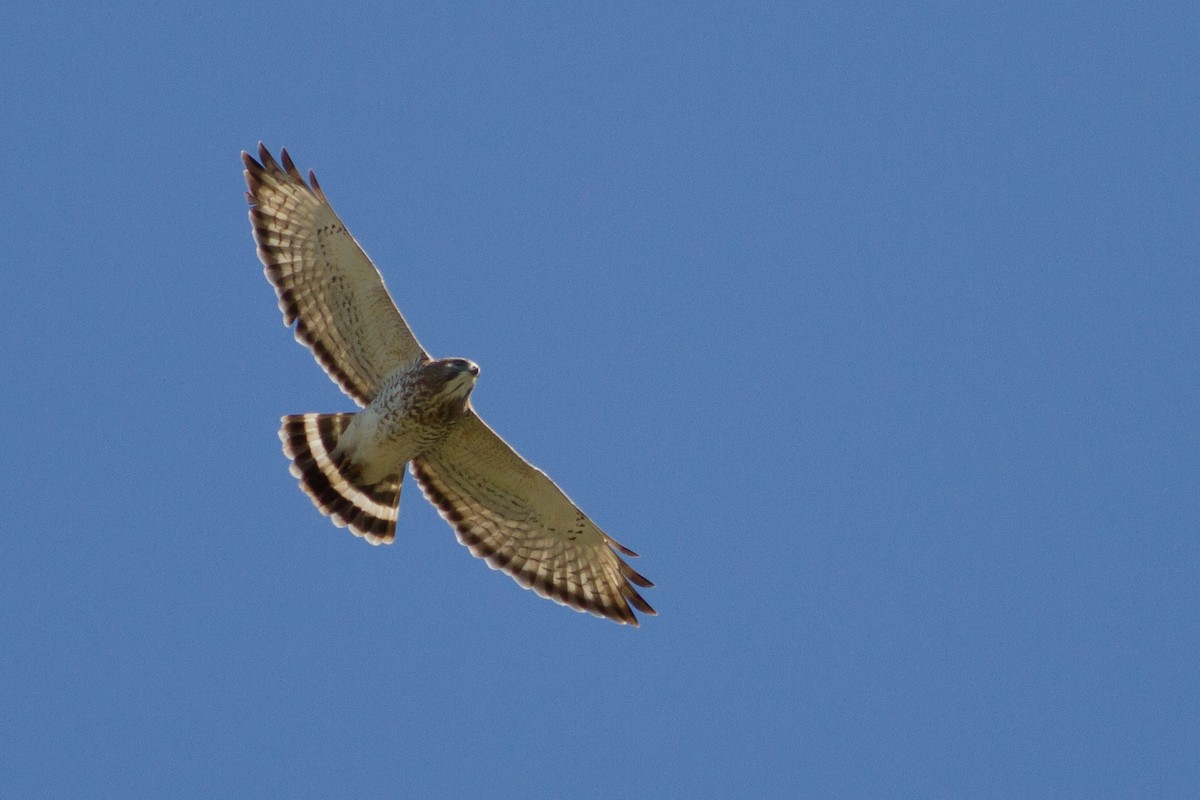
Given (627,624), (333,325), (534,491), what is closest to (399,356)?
(333,325)

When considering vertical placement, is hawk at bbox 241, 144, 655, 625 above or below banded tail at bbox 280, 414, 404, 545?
above

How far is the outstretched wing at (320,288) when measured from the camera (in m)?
11.8

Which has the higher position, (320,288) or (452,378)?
(320,288)

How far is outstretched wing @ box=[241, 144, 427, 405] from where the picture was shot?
11.8 meters

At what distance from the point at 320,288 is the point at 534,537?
7.72ft

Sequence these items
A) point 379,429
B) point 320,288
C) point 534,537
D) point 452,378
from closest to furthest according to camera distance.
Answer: point 452,378 < point 379,429 < point 320,288 < point 534,537

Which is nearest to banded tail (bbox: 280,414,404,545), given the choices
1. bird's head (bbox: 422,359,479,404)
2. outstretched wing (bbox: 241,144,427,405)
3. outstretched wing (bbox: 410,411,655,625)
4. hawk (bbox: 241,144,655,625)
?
hawk (bbox: 241,144,655,625)

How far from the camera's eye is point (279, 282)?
11.9 meters

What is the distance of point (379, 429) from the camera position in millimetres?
11609

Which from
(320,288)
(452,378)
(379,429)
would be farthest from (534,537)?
(320,288)

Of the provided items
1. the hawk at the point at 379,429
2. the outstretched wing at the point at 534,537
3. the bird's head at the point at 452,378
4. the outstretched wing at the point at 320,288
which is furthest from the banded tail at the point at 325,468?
the bird's head at the point at 452,378

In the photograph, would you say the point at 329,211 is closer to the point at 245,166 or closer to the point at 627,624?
the point at 245,166

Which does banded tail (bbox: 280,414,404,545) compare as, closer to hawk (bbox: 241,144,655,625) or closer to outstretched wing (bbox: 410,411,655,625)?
hawk (bbox: 241,144,655,625)

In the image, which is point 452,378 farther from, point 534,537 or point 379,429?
point 534,537
